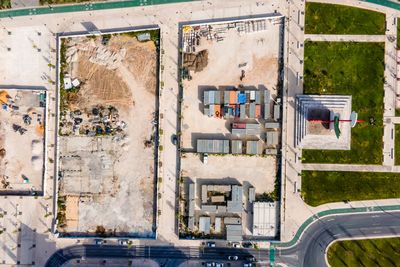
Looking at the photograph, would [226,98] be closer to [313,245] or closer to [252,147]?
[252,147]

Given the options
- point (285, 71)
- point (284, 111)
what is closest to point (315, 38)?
point (285, 71)

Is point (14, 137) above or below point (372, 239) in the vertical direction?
above

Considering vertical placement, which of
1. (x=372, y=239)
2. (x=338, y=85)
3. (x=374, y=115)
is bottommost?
(x=372, y=239)

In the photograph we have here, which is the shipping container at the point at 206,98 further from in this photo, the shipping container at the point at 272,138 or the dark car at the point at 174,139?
the shipping container at the point at 272,138

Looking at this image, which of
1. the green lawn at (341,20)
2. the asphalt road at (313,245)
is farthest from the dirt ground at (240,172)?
the green lawn at (341,20)

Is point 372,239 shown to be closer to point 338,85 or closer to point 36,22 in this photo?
point 338,85

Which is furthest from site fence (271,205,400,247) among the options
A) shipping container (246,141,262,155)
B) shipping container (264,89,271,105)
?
shipping container (264,89,271,105)
